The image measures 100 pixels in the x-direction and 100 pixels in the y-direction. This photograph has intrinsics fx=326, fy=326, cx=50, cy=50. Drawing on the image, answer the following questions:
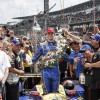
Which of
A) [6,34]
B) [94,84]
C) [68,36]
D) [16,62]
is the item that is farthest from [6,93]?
[6,34]

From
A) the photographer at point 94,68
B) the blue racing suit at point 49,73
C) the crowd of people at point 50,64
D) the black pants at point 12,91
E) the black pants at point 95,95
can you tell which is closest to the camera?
the photographer at point 94,68

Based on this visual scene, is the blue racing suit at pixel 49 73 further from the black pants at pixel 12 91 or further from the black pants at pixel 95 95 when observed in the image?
the black pants at pixel 95 95

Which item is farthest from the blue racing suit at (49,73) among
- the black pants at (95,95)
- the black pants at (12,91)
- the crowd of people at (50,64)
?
the black pants at (95,95)

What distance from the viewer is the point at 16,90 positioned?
21.4 ft

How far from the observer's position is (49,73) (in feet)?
22.5

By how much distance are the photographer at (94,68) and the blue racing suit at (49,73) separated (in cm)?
78

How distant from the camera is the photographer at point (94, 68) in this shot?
229 inches

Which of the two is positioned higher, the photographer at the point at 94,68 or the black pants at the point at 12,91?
the photographer at the point at 94,68

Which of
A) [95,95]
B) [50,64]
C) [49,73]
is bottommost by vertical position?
[95,95]

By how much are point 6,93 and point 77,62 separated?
1814 millimetres

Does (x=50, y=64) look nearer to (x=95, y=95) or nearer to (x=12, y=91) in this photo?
(x=12, y=91)

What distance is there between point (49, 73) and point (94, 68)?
1291 millimetres

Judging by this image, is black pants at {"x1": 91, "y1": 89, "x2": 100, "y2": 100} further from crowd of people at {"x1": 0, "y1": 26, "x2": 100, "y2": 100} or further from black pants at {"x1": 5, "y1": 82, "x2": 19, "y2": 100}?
black pants at {"x1": 5, "y1": 82, "x2": 19, "y2": 100}

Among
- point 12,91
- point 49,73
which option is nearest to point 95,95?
point 49,73
